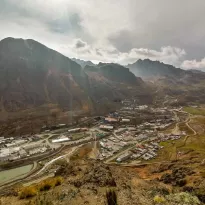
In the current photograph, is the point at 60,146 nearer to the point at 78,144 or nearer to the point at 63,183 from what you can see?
the point at 78,144

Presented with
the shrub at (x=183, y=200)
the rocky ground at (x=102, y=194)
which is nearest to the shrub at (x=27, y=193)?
the rocky ground at (x=102, y=194)

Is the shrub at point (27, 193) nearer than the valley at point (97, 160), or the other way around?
the valley at point (97, 160)

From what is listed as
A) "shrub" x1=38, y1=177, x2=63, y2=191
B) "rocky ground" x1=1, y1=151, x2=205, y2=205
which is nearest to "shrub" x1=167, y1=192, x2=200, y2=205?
"rocky ground" x1=1, y1=151, x2=205, y2=205

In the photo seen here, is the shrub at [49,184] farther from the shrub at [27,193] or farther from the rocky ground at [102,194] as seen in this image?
the shrub at [27,193]

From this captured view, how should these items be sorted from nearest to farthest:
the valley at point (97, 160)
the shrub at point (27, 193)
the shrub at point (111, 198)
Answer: the shrub at point (111, 198)
the valley at point (97, 160)
the shrub at point (27, 193)

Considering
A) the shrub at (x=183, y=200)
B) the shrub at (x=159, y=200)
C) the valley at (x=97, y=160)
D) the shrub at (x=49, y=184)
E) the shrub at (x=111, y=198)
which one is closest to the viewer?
the shrub at (x=183, y=200)

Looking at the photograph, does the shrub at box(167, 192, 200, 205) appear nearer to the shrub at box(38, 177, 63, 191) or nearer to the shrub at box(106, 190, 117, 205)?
the shrub at box(106, 190, 117, 205)

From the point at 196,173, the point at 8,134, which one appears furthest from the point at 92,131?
the point at 196,173

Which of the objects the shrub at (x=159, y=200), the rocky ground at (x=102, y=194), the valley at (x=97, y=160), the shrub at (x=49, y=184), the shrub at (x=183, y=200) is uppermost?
the shrub at (x=183, y=200)

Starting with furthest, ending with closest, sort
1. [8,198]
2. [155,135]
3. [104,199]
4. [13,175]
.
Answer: [155,135] < [13,175] < [8,198] < [104,199]

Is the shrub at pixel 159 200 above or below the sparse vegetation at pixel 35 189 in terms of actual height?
above

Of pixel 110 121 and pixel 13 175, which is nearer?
pixel 13 175
